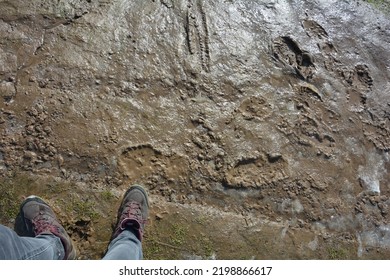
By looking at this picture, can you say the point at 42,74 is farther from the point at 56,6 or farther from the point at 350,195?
the point at 350,195

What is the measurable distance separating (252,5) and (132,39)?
1.21 meters

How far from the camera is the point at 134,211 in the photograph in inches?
108

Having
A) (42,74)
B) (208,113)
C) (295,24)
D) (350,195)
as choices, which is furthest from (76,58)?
(350,195)

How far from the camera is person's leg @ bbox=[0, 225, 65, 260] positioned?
83.9 inches

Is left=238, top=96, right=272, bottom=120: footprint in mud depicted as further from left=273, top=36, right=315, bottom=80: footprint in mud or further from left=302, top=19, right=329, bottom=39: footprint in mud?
left=302, top=19, right=329, bottom=39: footprint in mud

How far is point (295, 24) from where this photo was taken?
12.2 feet

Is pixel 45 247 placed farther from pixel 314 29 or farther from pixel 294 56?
pixel 314 29

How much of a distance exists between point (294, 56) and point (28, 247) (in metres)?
2.68

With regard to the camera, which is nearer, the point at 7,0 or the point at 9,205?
the point at 9,205

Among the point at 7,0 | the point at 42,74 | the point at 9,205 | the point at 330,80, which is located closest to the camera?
the point at 9,205

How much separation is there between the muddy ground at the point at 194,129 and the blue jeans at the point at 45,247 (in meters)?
0.21

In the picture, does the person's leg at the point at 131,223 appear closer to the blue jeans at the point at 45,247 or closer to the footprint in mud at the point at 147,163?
the blue jeans at the point at 45,247

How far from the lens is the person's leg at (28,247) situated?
2130 mm

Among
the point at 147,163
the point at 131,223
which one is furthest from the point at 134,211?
the point at 147,163
